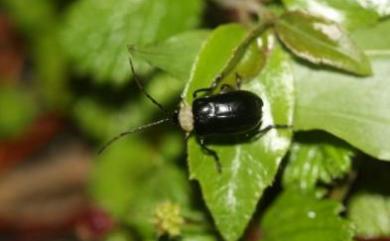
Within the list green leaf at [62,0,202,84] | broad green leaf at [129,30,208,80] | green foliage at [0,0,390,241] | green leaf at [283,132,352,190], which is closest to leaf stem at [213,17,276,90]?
green foliage at [0,0,390,241]

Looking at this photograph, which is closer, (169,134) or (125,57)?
(125,57)

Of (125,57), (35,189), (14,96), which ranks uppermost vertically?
(125,57)

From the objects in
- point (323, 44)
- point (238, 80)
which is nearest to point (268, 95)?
point (238, 80)

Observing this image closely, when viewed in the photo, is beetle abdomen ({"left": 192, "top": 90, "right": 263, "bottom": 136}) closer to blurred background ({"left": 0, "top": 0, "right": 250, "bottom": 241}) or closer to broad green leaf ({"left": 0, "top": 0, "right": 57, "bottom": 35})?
blurred background ({"left": 0, "top": 0, "right": 250, "bottom": 241})

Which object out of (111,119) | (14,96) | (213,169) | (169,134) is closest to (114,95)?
(111,119)

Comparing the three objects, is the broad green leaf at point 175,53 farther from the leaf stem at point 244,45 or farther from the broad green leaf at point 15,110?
the broad green leaf at point 15,110

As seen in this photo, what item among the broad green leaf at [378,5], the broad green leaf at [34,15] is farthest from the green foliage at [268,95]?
the broad green leaf at [34,15]

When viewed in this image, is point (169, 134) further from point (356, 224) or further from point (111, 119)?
point (356, 224)
